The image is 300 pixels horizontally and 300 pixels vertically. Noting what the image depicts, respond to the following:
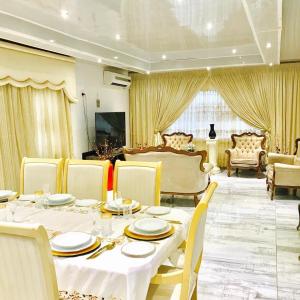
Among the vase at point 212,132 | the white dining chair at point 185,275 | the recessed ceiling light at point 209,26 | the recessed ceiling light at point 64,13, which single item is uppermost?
the recessed ceiling light at point 209,26

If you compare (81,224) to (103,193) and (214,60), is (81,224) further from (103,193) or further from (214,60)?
(214,60)

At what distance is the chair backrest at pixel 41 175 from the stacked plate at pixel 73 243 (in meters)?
1.30

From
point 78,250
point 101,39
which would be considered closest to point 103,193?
point 78,250

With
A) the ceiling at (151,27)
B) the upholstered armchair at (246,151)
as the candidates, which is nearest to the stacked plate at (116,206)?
the ceiling at (151,27)

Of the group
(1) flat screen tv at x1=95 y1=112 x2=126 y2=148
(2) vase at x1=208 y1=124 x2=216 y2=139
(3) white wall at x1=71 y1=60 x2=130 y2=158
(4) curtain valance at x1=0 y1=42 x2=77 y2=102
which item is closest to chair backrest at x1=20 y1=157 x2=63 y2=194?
(4) curtain valance at x1=0 y1=42 x2=77 y2=102

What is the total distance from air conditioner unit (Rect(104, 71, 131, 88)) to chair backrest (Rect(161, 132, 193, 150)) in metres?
1.60

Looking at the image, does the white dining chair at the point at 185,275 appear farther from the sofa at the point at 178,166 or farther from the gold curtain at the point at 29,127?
the gold curtain at the point at 29,127

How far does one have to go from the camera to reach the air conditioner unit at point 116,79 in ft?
23.3

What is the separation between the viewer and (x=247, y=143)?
742 cm

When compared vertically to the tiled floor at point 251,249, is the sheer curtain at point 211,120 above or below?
above

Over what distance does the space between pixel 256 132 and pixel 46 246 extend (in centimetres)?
725

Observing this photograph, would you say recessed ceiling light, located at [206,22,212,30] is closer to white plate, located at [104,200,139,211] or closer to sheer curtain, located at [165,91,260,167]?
white plate, located at [104,200,139,211]

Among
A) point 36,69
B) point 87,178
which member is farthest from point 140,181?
point 36,69

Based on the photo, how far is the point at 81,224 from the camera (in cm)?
205
